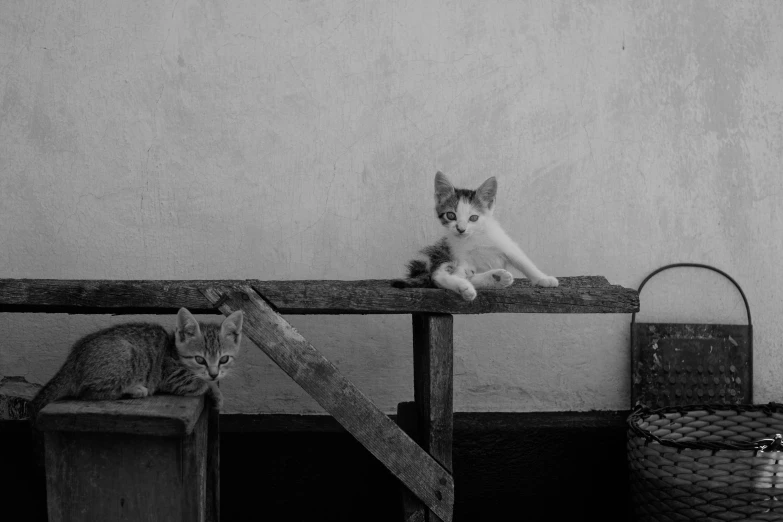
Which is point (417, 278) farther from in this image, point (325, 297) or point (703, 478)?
point (703, 478)

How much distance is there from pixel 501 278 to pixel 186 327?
45.4 inches

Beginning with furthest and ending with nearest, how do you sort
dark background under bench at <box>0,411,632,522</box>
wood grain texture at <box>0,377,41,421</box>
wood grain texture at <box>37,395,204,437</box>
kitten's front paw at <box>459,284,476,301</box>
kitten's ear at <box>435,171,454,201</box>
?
1. dark background under bench at <box>0,411,632,522</box>
2. wood grain texture at <box>0,377,41,421</box>
3. kitten's ear at <box>435,171,454,201</box>
4. kitten's front paw at <box>459,284,476,301</box>
5. wood grain texture at <box>37,395,204,437</box>

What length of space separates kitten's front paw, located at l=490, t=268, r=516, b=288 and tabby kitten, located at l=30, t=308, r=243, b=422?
0.90 meters

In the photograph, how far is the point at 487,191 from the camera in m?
2.80

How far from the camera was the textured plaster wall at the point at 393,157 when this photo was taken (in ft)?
11.5

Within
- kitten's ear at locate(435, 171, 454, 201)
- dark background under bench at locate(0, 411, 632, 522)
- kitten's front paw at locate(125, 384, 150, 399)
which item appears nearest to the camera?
kitten's front paw at locate(125, 384, 150, 399)

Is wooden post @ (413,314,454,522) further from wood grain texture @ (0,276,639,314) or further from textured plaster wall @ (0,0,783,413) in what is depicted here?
textured plaster wall @ (0,0,783,413)

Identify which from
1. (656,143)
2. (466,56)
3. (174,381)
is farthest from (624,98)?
(174,381)

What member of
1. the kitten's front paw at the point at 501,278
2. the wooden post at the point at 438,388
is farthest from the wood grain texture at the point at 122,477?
the kitten's front paw at the point at 501,278

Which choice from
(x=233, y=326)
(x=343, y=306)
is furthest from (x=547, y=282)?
(x=233, y=326)

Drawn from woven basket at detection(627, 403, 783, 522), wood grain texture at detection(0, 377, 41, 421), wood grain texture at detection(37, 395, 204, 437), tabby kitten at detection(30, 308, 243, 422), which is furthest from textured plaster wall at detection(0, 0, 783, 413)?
wood grain texture at detection(37, 395, 204, 437)

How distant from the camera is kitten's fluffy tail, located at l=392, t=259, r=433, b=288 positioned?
2.62 metres

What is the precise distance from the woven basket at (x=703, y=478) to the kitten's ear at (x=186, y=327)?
1858mm

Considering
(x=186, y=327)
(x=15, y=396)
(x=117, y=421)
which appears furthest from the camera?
(x=15, y=396)
